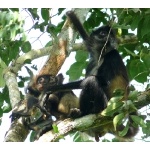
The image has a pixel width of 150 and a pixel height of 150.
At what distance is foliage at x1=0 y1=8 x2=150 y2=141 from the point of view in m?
3.24

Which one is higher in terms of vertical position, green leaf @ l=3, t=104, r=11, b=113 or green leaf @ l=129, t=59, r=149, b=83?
green leaf @ l=3, t=104, r=11, b=113

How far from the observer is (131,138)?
429 centimetres

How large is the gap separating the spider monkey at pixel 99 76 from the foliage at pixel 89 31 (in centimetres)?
12

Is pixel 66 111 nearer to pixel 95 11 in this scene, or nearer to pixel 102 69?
pixel 102 69

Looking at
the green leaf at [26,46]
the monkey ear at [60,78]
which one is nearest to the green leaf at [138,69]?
the green leaf at [26,46]

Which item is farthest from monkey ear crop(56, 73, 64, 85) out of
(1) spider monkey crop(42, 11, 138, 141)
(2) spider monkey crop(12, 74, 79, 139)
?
(1) spider monkey crop(42, 11, 138, 141)

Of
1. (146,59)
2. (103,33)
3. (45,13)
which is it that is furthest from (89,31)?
(146,59)

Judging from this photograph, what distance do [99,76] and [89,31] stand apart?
700mm

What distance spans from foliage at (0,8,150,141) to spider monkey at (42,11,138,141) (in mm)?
120

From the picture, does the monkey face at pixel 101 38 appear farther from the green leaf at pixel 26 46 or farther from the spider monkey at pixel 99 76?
the green leaf at pixel 26 46

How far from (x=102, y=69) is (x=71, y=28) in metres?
1.25

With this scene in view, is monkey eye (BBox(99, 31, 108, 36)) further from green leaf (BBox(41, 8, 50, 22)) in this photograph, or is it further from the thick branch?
the thick branch

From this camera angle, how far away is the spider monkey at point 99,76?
441 cm
